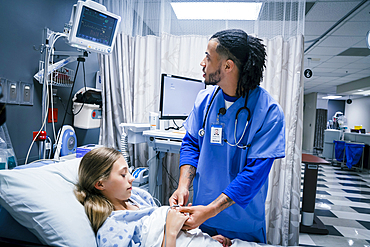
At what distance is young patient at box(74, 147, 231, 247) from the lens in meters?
1.00

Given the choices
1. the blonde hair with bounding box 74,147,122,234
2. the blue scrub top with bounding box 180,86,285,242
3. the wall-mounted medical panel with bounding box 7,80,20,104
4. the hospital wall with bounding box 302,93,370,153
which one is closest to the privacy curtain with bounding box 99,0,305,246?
the wall-mounted medical panel with bounding box 7,80,20,104

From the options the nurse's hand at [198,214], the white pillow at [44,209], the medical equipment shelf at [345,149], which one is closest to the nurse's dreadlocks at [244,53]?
the nurse's hand at [198,214]

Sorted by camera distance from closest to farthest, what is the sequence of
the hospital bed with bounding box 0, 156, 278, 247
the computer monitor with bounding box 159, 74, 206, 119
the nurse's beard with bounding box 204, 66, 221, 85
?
the hospital bed with bounding box 0, 156, 278, 247 → the nurse's beard with bounding box 204, 66, 221, 85 → the computer monitor with bounding box 159, 74, 206, 119

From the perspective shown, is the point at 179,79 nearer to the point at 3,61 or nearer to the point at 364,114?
the point at 3,61

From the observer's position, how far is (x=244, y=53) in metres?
1.09

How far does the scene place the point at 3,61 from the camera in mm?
1605

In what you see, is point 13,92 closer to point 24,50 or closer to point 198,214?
point 24,50

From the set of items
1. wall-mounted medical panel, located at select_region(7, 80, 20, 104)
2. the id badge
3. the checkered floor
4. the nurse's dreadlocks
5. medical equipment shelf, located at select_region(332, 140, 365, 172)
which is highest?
the nurse's dreadlocks

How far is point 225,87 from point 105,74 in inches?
72.0

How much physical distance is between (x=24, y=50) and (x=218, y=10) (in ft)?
5.85

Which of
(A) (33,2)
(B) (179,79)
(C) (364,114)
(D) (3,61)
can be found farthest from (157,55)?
(C) (364,114)

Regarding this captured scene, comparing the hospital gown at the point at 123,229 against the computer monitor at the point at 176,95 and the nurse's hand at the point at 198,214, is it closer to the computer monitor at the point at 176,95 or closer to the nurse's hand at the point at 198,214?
the nurse's hand at the point at 198,214

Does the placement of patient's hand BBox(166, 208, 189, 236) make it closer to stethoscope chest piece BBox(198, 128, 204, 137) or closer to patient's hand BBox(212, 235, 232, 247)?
patient's hand BBox(212, 235, 232, 247)

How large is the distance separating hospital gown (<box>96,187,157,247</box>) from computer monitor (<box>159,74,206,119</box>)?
1.16 metres
